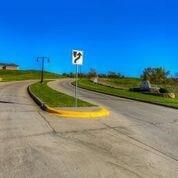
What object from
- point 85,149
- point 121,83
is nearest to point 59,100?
point 85,149

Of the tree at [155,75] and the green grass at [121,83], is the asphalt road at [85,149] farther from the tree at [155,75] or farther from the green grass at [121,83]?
the tree at [155,75]

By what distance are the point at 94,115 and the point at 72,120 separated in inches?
74.7

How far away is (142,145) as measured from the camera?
9.68 m

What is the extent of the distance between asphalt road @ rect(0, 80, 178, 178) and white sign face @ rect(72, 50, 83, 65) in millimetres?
3982

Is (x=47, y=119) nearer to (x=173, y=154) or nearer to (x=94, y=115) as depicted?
(x=94, y=115)

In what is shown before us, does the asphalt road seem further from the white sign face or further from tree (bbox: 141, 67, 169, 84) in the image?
tree (bbox: 141, 67, 169, 84)

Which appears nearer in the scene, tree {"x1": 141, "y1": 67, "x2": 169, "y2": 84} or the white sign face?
the white sign face

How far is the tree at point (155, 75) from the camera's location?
119 meters

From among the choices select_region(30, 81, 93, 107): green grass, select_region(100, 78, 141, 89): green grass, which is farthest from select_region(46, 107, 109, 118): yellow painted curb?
select_region(100, 78, 141, 89): green grass

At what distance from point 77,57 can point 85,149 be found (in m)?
8.77

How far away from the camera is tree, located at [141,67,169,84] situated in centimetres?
11925

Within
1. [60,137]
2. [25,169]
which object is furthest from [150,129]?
[25,169]

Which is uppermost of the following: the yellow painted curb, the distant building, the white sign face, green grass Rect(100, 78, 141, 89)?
the white sign face

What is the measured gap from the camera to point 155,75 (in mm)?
120812
